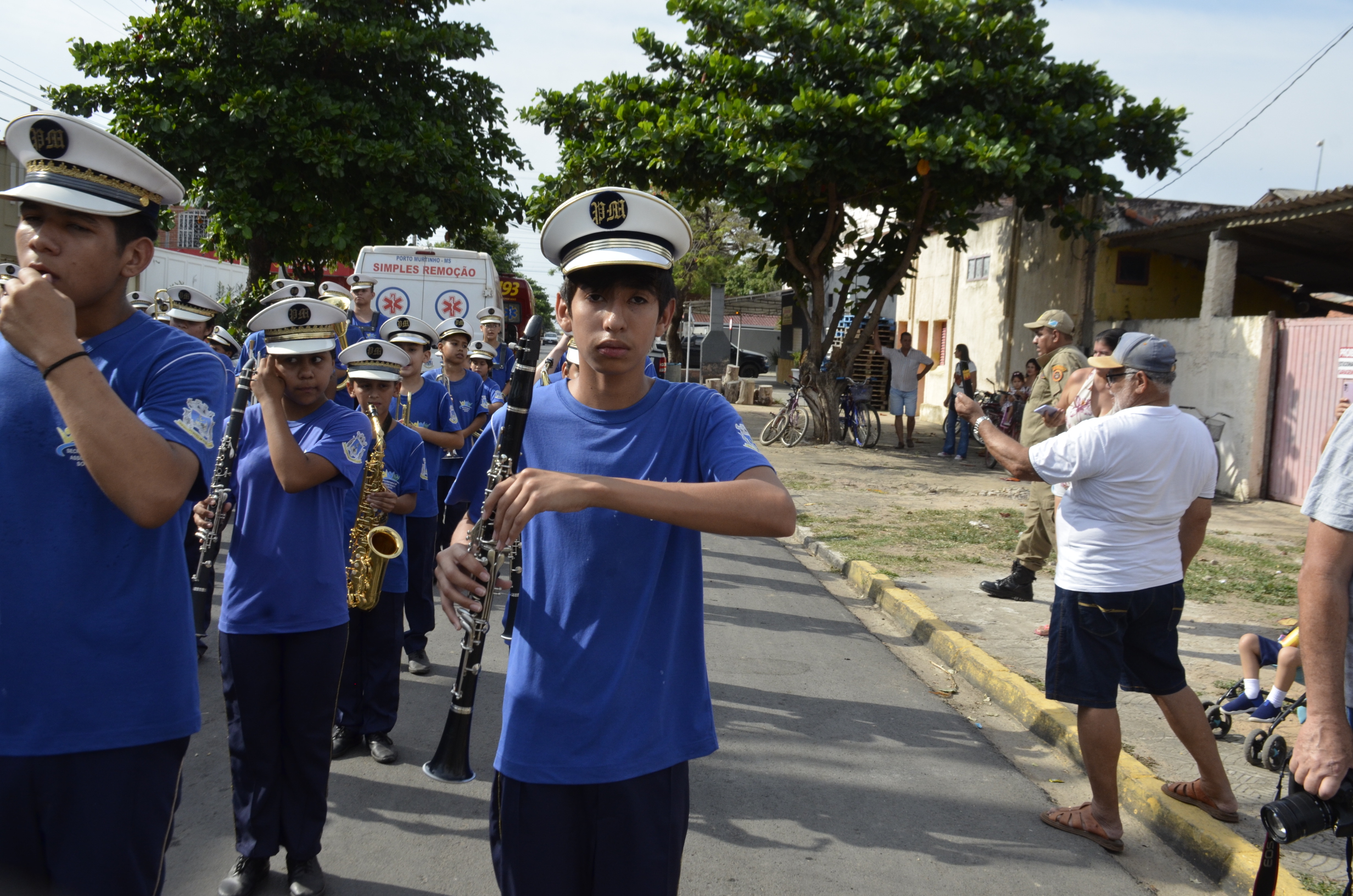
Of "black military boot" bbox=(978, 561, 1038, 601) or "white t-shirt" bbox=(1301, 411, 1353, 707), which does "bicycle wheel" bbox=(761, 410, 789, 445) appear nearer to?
"black military boot" bbox=(978, 561, 1038, 601)

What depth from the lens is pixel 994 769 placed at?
16.7ft

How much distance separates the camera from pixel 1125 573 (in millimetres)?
4191

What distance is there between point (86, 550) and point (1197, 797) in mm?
4378

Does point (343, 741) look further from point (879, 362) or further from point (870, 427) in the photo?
point (879, 362)

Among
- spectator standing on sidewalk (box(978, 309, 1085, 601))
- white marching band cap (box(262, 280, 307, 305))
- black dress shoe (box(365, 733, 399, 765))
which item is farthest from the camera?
spectator standing on sidewalk (box(978, 309, 1085, 601))

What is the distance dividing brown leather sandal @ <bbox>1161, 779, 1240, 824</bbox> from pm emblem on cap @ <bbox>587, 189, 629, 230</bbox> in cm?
→ 376

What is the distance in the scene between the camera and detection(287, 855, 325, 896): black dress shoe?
3.60m

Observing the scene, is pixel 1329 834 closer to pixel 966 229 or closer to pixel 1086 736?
pixel 1086 736

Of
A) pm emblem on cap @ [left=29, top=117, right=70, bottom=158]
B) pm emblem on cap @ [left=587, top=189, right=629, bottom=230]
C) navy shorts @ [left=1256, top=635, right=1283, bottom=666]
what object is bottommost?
navy shorts @ [left=1256, top=635, right=1283, bottom=666]

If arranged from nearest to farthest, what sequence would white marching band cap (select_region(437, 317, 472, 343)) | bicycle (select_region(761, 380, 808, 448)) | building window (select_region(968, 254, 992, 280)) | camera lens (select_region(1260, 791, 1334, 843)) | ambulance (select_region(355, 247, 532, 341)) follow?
camera lens (select_region(1260, 791, 1334, 843)), white marching band cap (select_region(437, 317, 472, 343)), ambulance (select_region(355, 247, 532, 341)), bicycle (select_region(761, 380, 808, 448)), building window (select_region(968, 254, 992, 280))

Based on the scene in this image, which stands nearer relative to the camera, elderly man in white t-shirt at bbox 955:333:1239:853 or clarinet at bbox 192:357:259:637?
clarinet at bbox 192:357:259:637

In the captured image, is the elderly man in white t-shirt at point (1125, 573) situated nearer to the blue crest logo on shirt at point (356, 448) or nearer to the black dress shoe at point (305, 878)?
the blue crest logo on shirt at point (356, 448)

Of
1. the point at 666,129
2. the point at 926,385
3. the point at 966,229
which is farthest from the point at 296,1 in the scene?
the point at 926,385

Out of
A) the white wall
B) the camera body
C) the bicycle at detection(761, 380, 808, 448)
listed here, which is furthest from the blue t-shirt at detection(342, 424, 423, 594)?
the white wall
